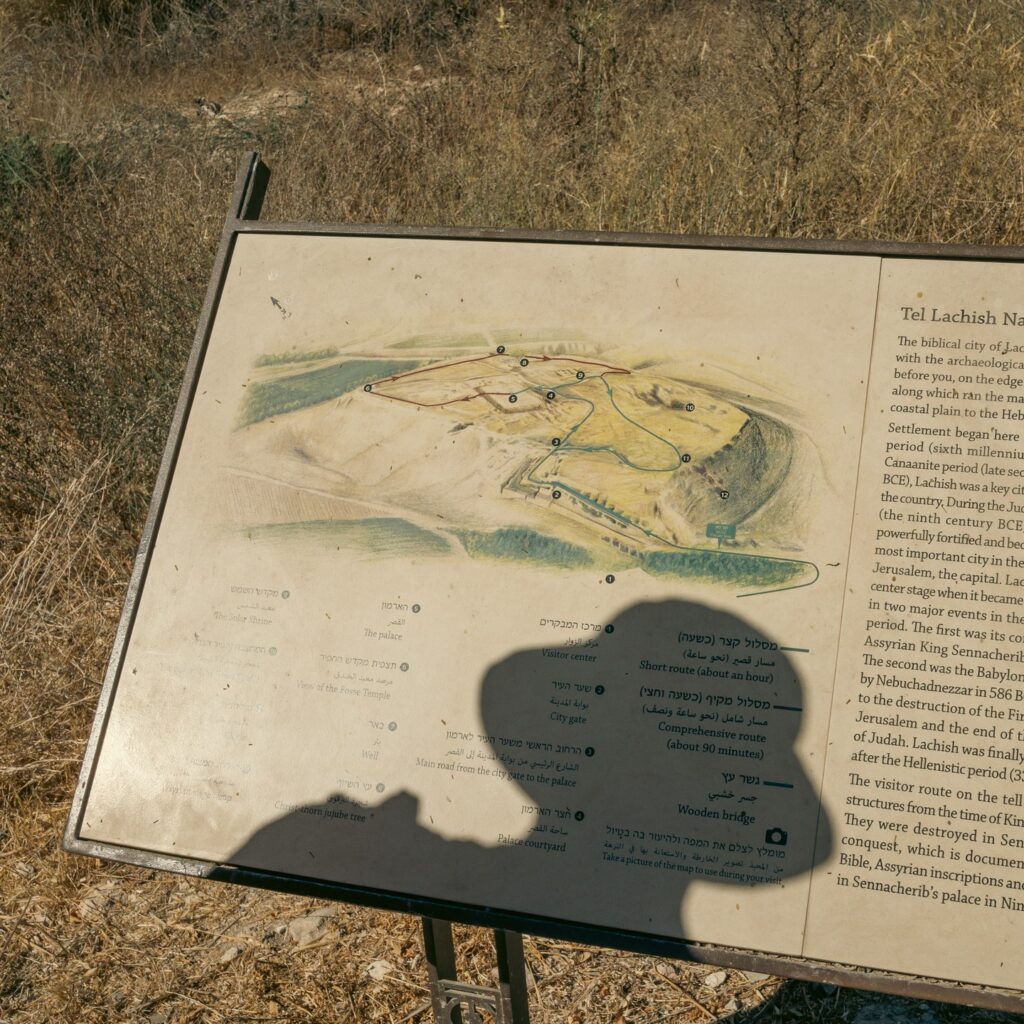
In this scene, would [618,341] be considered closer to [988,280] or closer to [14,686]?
[988,280]

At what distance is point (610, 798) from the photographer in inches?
65.0

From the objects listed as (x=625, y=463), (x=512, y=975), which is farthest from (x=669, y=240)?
(x=512, y=975)

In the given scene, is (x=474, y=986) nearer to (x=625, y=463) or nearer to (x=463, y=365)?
(x=625, y=463)

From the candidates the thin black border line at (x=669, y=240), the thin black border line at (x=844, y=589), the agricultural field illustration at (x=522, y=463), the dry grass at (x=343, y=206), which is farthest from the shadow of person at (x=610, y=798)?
the dry grass at (x=343, y=206)

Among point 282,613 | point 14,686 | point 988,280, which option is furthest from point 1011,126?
point 14,686

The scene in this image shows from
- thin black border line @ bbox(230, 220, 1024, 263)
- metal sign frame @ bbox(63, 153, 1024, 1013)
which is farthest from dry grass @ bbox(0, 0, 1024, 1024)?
thin black border line @ bbox(230, 220, 1024, 263)

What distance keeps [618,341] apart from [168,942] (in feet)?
6.56

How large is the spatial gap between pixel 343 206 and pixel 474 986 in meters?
3.98

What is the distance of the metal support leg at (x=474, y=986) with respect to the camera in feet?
5.95

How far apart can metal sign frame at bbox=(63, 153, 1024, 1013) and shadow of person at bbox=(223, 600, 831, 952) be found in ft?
0.06

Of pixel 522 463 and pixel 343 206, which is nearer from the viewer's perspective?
pixel 522 463

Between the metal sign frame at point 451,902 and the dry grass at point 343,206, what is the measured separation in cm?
99

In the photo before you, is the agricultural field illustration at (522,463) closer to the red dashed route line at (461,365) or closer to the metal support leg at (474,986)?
the red dashed route line at (461,365)

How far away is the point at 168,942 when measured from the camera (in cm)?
276
